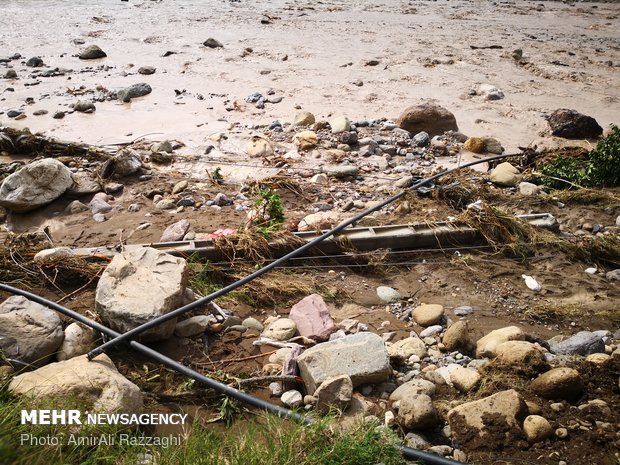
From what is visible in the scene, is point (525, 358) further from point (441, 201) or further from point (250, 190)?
point (250, 190)

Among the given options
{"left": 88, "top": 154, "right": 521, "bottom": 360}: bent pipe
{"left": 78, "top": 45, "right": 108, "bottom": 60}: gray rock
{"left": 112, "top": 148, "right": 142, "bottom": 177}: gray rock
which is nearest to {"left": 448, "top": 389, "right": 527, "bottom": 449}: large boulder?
{"left": 88, "top": 154, "right": 521, "bottom": 360}: bent pipe

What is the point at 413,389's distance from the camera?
276cm

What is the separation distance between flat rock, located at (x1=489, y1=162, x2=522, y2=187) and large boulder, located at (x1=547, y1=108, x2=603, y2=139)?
159cm

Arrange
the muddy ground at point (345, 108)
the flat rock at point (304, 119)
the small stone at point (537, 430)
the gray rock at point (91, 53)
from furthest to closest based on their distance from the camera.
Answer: the gray rock at point (91, 53), the flat rock at point (304, 119), the muddy ground at point (345, 108), the small stone at point (537, 430)

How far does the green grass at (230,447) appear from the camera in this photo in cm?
221

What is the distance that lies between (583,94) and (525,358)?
21.5 ft

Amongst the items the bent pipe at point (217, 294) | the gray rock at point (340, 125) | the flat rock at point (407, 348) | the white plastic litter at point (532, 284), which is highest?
the gray rock at point (340, 125)

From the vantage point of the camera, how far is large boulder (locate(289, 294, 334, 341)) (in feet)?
10.8

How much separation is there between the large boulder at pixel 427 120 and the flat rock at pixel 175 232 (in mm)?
3429

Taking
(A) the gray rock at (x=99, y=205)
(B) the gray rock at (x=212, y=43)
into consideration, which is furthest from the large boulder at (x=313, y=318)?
(B) the gray rock at (x=212, y=43)

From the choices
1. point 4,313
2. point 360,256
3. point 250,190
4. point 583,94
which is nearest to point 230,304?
point 360,256

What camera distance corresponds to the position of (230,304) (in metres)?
3.68

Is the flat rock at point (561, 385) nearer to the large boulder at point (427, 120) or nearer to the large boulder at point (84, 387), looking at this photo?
the large boulder at point (84, 387)

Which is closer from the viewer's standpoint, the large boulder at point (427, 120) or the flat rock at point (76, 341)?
the flat rock at point (76, 341)
